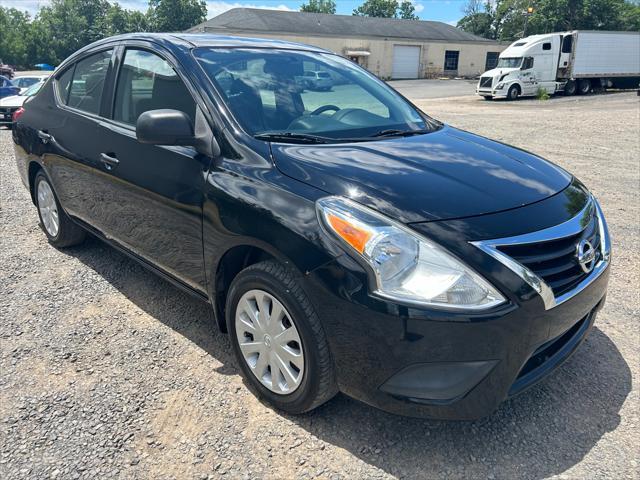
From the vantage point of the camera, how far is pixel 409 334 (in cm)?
197

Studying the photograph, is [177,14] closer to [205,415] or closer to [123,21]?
[123,21]

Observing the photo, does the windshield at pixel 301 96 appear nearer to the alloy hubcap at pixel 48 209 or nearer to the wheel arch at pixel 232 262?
the wheel arch at pixel 232 262

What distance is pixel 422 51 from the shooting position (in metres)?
50.2

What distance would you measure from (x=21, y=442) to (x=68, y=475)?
359 mm

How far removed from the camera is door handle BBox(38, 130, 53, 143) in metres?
4.20

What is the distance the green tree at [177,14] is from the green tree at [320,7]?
19847 mm

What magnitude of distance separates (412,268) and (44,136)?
361 cm

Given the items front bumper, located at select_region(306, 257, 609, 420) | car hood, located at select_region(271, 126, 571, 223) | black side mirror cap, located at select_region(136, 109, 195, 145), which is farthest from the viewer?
black side mirror cap, located at select_region(136, 109, 195, 145)

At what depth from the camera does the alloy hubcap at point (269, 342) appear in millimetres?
2350

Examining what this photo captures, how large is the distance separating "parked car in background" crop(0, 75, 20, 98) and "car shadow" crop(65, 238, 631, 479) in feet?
48.8

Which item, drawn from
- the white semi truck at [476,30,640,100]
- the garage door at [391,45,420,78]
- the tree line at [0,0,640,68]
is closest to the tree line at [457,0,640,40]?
the tree line at [0,0,640,68]

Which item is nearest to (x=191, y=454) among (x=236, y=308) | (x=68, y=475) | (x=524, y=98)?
(x=68, y=475)

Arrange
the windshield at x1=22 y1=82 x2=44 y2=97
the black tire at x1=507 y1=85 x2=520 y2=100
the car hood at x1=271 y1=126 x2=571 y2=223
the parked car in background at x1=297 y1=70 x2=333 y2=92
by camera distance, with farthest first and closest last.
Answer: the black tire at x1=507 y1=85 x2=520 y2=100 → the windshield at x1=22 y1=82 x2=44 y2=97 → the parked car in background at x1=297 y1=70 x2=333 y2=92 → the car hood at x1=271 y1=126 x2=571 y2=223

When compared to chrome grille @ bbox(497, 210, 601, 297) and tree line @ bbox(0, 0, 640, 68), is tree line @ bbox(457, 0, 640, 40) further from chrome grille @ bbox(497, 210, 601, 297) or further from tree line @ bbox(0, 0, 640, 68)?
chrome grille @ bbox(497, 210, 601, 297)
